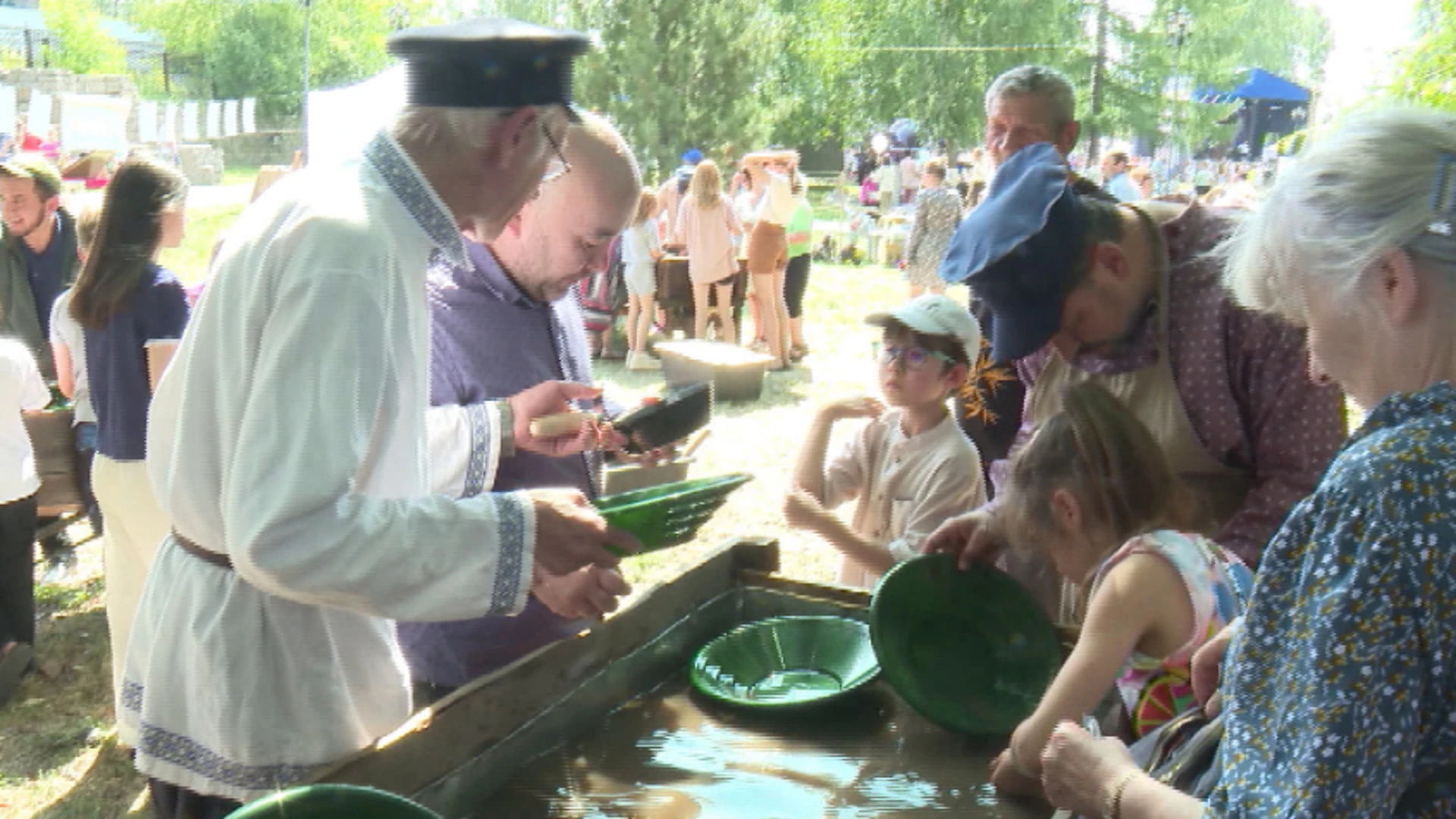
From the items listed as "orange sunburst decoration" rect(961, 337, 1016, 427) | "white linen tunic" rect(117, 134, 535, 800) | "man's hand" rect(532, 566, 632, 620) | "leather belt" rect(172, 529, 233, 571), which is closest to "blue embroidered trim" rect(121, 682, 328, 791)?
"white linen tunic" rect(117, 134, 535, 800)

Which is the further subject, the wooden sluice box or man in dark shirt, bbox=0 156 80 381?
man in dark shirt, bbox=0 156 80 381

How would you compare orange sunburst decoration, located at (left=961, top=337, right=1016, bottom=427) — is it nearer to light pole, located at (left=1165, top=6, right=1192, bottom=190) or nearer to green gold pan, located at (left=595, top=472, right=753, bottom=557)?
green gold pan, located at (left=595, top=472, right=753, bottom=557)

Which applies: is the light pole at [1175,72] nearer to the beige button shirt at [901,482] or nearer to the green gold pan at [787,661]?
the beige button shirt at [901,482]

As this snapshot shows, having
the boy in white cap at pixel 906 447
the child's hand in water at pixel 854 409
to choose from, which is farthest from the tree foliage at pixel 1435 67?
the child's hand in water at pixel 854 409

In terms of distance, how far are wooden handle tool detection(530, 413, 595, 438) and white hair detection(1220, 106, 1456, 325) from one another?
1.10 metres

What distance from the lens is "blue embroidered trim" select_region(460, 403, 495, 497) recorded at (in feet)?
6.03

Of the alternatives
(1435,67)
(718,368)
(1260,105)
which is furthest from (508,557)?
(1260,105)

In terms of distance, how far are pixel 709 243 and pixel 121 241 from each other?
5.73 meters

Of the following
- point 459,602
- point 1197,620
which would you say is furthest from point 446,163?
point 1197,620

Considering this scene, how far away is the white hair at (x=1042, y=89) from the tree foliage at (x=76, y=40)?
35.0 meters

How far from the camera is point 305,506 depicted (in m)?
1.15

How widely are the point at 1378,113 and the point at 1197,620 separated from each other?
861 mm

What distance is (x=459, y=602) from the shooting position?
1275 millimetres

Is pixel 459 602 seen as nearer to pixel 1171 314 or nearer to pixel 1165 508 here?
pixel 1165 508
